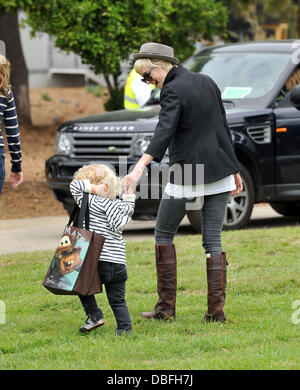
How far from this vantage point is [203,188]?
20.4 feet

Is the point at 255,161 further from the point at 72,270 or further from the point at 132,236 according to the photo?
the point at 72,270

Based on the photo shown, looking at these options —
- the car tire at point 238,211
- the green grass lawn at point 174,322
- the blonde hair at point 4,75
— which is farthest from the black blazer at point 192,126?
the car tire at point 238,211

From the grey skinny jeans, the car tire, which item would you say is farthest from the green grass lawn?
the car tire

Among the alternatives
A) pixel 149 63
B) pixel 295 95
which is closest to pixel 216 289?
pixel 149 63

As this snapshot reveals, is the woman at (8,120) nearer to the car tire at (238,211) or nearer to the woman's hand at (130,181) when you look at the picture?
the woman's hand at (130,181)

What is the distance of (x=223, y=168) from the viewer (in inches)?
244

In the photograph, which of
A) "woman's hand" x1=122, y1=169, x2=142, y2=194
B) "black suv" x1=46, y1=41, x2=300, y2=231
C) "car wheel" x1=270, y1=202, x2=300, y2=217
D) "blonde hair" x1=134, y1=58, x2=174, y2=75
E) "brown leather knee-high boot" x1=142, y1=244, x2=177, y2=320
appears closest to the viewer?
"woman's hand" x1=122, y1=169, x2=142, y2=194

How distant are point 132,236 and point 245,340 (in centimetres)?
518

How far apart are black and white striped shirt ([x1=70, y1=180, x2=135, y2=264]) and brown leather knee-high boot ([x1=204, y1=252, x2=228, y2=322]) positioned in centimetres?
70

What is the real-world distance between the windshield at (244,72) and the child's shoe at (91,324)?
515 cm

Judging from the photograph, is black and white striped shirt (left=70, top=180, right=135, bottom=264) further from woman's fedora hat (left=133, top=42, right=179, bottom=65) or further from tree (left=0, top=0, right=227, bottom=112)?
tree (left=0, top=0, right=227, bottom=112)

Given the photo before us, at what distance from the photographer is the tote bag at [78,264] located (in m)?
5.70

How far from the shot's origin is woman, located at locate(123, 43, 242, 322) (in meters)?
6.07

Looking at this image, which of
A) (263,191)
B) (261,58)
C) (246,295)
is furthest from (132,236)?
(246,295)
